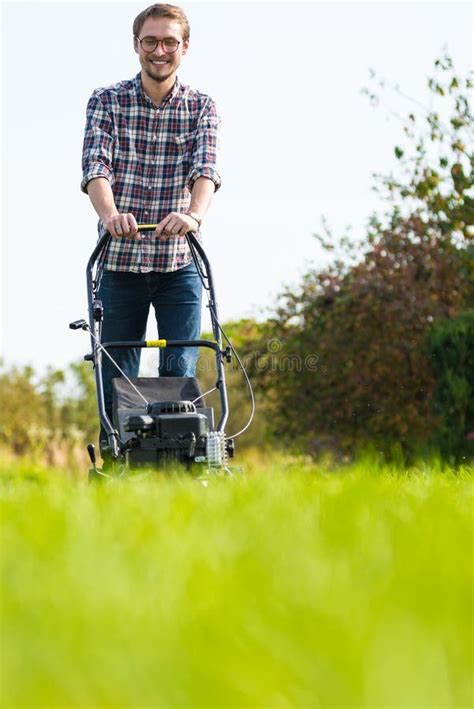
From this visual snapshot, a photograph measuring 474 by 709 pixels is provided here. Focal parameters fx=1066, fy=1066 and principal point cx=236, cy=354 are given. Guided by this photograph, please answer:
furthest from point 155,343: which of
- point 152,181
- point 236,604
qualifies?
point 236,604

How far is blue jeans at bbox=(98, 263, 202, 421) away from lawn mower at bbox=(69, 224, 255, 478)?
0.12 m

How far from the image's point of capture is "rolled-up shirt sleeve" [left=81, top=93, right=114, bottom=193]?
4.71 metres

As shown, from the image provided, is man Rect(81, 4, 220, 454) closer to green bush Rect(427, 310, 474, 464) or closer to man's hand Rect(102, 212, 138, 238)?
man's hand Rect(102, 212, 138, 238)

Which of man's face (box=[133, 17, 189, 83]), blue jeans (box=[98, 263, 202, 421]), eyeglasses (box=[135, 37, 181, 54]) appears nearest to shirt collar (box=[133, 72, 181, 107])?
man's face (box=[133, 17, 189, 83])

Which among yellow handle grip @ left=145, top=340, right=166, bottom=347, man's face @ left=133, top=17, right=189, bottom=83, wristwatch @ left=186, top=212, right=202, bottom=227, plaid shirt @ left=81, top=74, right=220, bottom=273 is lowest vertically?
yellow handle grip @ left=145, top=340, right=166, bottom=347

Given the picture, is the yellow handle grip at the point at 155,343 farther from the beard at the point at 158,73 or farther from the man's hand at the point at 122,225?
the beard at the point at 158,73

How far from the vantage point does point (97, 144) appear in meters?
4.81

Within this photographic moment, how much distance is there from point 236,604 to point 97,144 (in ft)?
11.8

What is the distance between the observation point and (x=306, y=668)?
4.02 ft

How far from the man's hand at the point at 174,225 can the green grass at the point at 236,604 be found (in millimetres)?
2023

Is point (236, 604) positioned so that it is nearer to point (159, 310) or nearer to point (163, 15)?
point (159, 310)

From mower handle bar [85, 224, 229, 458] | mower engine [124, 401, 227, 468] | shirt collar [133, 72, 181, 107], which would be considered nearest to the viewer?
mower engine [124, 401, 227, 468]

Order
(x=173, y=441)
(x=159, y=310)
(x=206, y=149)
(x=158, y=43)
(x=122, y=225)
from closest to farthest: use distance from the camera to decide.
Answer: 1. (x=173, y=441)
2. (x=122, y=225)
3. (x=158, y=43)
4. (x=206, y=149)
5. (x=159, y=310)

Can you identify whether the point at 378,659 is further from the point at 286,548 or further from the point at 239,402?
the point at 239,402
